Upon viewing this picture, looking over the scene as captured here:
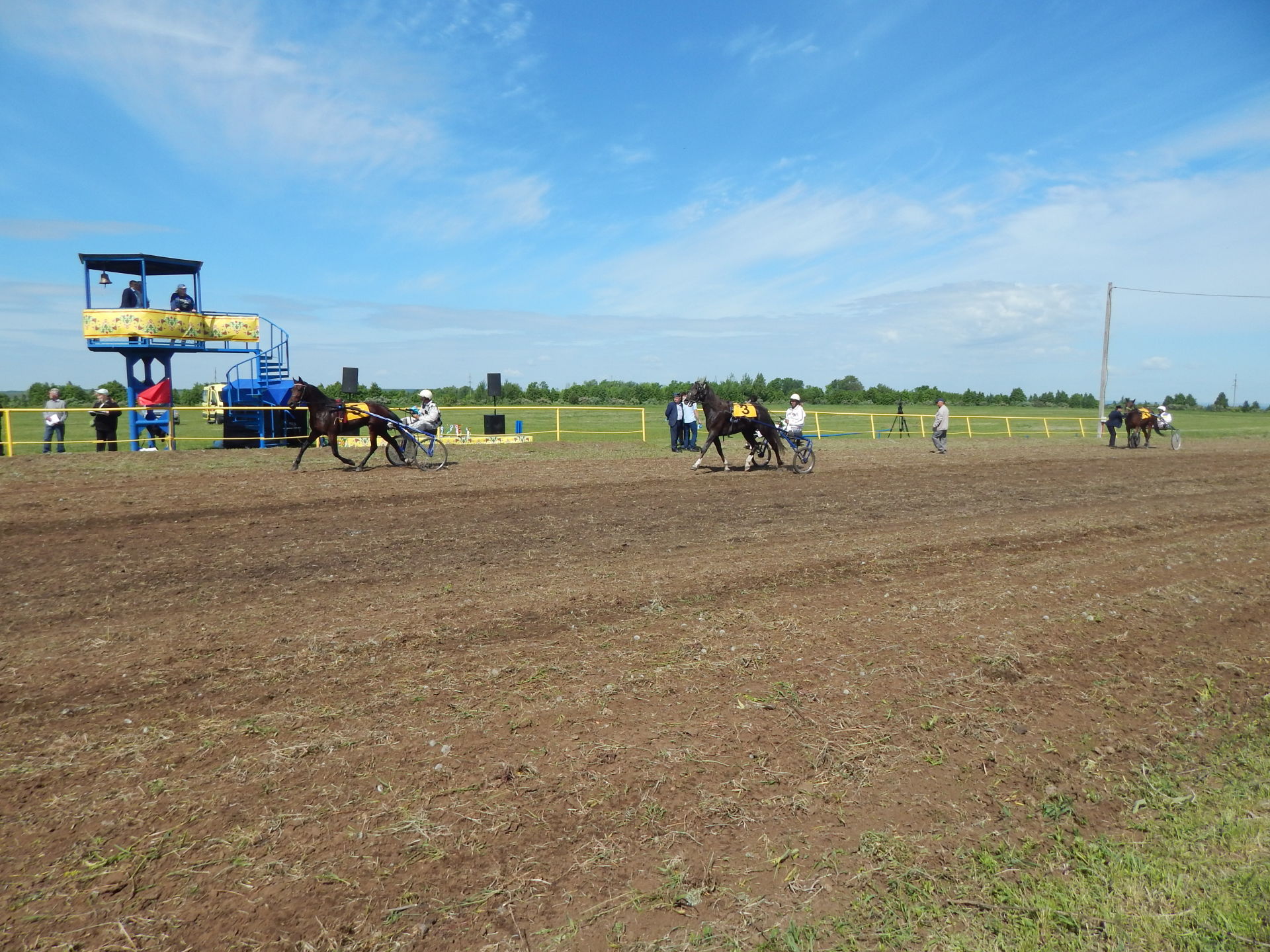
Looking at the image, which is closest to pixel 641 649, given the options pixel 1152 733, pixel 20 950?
pixel 1152 733

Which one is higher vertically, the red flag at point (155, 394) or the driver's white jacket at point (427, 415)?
the red flag at point (155, 394)

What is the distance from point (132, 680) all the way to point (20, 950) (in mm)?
2426

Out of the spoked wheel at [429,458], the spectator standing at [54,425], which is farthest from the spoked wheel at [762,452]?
the spectator standing at [54,425]

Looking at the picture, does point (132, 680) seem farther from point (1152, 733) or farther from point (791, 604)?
point (1152, 733)

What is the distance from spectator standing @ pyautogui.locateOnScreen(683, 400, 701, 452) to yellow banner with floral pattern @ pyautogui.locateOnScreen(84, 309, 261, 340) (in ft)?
50.1

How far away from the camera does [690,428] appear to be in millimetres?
23719

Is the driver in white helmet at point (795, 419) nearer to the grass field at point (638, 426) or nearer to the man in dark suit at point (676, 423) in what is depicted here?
the man in dark suit at point (676, 423)

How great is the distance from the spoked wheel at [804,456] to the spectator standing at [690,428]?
16.5 feet

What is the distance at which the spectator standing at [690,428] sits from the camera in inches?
907

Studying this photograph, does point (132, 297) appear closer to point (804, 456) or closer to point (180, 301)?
point (180, 301)

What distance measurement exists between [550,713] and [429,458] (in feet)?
45.3

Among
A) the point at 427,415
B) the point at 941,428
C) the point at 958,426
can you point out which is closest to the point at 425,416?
the point at 427,415

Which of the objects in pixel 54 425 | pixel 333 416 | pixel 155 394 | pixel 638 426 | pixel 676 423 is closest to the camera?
pixel 333 416

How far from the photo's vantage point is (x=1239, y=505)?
1291 cm
